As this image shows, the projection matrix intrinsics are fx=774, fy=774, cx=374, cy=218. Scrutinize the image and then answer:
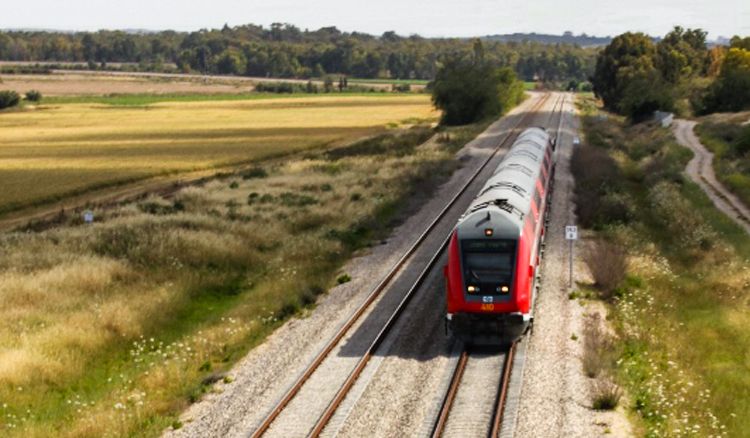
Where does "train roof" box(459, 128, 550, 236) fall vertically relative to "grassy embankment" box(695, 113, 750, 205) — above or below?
above

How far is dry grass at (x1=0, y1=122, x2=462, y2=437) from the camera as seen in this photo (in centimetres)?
1839

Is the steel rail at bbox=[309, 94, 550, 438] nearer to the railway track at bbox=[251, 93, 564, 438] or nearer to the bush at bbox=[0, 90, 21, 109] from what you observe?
the railway track at bbox=[251, 93, 564, 438]

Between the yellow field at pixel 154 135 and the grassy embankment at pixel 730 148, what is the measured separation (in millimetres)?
39736

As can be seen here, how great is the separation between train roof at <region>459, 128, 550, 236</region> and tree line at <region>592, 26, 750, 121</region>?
61.6m

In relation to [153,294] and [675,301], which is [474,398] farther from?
[153,294]

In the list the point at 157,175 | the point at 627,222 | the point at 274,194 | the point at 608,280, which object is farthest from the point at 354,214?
the point at 157,175

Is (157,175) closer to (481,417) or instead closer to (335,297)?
(335,297)

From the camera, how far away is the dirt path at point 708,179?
40938 mm

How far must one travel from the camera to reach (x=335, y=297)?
25.4 metres

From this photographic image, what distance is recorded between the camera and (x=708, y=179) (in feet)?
170

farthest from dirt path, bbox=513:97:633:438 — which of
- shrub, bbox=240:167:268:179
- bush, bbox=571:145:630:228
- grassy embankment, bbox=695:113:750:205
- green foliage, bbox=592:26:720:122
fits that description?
green foliage, bbox=592:26:720:122

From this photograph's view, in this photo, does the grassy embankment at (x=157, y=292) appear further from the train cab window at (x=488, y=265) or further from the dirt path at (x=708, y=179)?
the dirt path at (x=708, y=179)

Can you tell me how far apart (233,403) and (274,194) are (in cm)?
2915

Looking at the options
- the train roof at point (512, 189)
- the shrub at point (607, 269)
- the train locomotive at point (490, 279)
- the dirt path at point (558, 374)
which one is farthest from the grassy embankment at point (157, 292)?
the shrub at point (607, 269)
